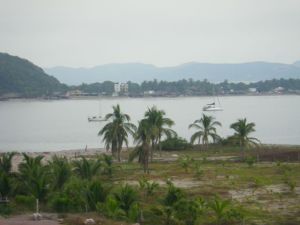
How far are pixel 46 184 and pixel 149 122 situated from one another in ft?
65.1

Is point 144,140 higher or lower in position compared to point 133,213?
higher

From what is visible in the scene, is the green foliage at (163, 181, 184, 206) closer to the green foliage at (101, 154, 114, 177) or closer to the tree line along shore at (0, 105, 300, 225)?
the tree line along shore at (0, 105, 300, 225)

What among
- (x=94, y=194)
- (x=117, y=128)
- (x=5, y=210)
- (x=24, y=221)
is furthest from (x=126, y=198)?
(x=117, y=128)

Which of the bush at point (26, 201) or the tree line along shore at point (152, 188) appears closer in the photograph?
the tree line along shore at point (152, 188)

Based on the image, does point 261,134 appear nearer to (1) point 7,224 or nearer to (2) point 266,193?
(2) point 266,193

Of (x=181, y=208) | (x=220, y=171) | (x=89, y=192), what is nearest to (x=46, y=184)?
(x=89, y=192)

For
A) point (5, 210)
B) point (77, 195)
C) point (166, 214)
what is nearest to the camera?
point (166, 214)

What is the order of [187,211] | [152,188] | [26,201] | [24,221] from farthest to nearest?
[152,188] < [26,201] < [187,211] < [24,221]

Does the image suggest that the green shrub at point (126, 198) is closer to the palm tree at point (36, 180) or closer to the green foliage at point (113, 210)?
the green foliage at point (113, 210)

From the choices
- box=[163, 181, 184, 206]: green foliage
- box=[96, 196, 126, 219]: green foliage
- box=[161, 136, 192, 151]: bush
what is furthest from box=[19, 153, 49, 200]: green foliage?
box=[161, 136, 192, 151]: bush

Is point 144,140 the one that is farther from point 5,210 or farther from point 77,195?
point 5,210

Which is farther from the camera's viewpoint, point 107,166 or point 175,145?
point 175,145

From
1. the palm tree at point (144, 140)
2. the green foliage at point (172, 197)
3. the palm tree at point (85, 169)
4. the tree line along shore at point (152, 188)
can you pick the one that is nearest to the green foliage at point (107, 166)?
the tree line along shore at point (152, 188)

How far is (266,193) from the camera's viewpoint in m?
37.2
